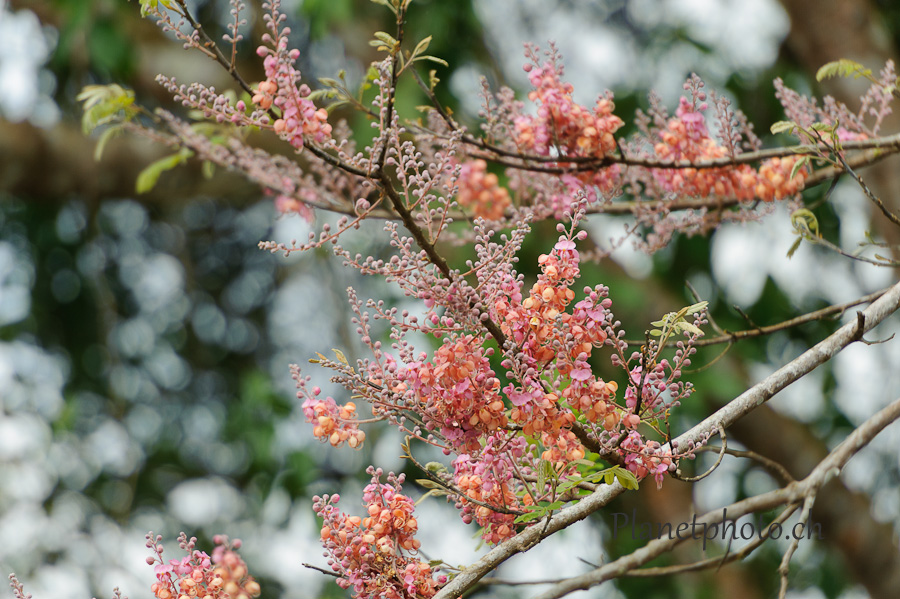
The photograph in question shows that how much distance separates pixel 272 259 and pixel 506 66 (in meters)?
2.28

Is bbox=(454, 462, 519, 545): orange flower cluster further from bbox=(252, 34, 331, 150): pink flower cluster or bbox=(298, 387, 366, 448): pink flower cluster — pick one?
bbox=(252, 34, 331, 150): pink flower cluster

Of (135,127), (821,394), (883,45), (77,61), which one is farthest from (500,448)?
(77,61)

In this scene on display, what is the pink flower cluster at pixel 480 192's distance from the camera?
2541 mm

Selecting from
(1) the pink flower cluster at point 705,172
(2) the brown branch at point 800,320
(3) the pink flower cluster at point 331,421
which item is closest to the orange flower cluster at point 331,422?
(3) the pink flower cluster at point 331,421

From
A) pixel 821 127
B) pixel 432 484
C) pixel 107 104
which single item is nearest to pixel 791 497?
pixel 432 484

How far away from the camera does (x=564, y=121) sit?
2.13 metres

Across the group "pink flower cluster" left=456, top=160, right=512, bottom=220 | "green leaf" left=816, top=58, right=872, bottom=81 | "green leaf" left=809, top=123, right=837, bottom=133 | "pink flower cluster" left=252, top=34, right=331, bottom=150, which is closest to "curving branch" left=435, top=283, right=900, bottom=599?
"green leaf" left=809, top=123, right=837, bottom=133

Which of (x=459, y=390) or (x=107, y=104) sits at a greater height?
(x=107, y=104)

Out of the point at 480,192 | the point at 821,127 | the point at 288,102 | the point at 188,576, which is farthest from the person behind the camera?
the point at 480,192

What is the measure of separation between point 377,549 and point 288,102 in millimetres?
760

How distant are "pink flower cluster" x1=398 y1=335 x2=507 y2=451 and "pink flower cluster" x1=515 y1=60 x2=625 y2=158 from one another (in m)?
0.93

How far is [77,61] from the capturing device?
5.50 m

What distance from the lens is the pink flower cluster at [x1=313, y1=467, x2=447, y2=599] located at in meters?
1.41

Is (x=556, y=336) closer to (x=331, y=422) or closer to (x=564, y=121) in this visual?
(x=331, y=422)
